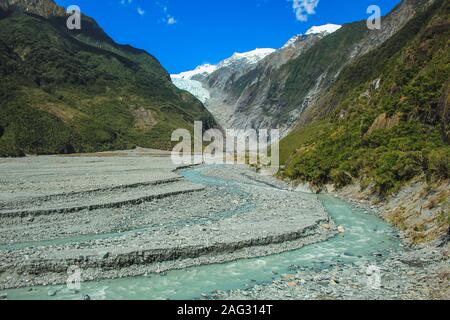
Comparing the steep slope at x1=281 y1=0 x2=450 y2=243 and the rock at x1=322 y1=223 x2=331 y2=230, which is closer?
the steep slope at x1=281 y1=0 x2=450 y2=243

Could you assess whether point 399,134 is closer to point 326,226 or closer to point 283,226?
point 326,226

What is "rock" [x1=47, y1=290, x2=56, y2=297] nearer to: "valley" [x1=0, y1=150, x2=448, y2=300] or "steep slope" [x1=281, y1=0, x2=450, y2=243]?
"valley" [x1=0, y1=150, x2=448, y2=300]

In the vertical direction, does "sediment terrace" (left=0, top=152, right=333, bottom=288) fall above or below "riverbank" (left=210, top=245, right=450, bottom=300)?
above

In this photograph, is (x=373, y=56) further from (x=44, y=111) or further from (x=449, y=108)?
(x=44, y=111)

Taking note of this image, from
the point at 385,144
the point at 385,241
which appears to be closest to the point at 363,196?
the point at 385,144

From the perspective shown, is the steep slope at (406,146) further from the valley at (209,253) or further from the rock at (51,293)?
the rock at (51,293)

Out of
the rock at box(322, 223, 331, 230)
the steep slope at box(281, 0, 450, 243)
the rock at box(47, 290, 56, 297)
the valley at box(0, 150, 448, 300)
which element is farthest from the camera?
the rock at box(322, 223, 331, 230)

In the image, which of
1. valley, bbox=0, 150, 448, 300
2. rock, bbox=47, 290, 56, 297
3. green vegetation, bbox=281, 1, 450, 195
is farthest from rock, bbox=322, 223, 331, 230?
rock, bbox=47, 290, 56, 297
